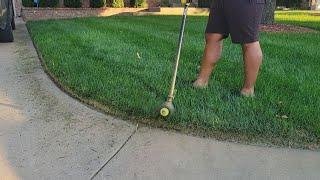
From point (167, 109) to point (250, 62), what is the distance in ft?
3.18

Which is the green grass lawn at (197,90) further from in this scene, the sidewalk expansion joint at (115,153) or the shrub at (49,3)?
the shrub at (49,3)

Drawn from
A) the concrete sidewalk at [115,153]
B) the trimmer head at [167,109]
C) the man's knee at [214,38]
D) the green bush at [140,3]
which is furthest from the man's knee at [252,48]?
the green bush at [140,3]

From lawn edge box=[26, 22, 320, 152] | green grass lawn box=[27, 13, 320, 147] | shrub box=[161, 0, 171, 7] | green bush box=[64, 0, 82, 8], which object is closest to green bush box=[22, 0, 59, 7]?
green bush box=[64, 0, 82, 8]

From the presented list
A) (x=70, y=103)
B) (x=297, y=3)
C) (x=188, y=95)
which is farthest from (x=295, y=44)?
(x=297, y=3)

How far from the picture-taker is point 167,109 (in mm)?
3619

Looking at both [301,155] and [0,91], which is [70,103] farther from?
[301,155]

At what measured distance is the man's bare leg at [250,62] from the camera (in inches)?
162

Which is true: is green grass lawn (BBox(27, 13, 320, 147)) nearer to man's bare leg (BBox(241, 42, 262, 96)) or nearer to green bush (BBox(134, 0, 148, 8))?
man's bare leg (BBox(241, 42, 262, 96))

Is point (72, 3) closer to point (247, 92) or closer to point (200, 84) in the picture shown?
point (200, 84)

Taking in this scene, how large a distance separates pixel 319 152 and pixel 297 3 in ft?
94.9

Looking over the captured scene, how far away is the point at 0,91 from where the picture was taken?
4.66 m

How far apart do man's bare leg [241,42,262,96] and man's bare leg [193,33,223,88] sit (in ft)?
0.98

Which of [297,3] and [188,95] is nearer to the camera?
[188,95]

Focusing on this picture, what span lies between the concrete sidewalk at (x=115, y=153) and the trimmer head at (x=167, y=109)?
0.14m
